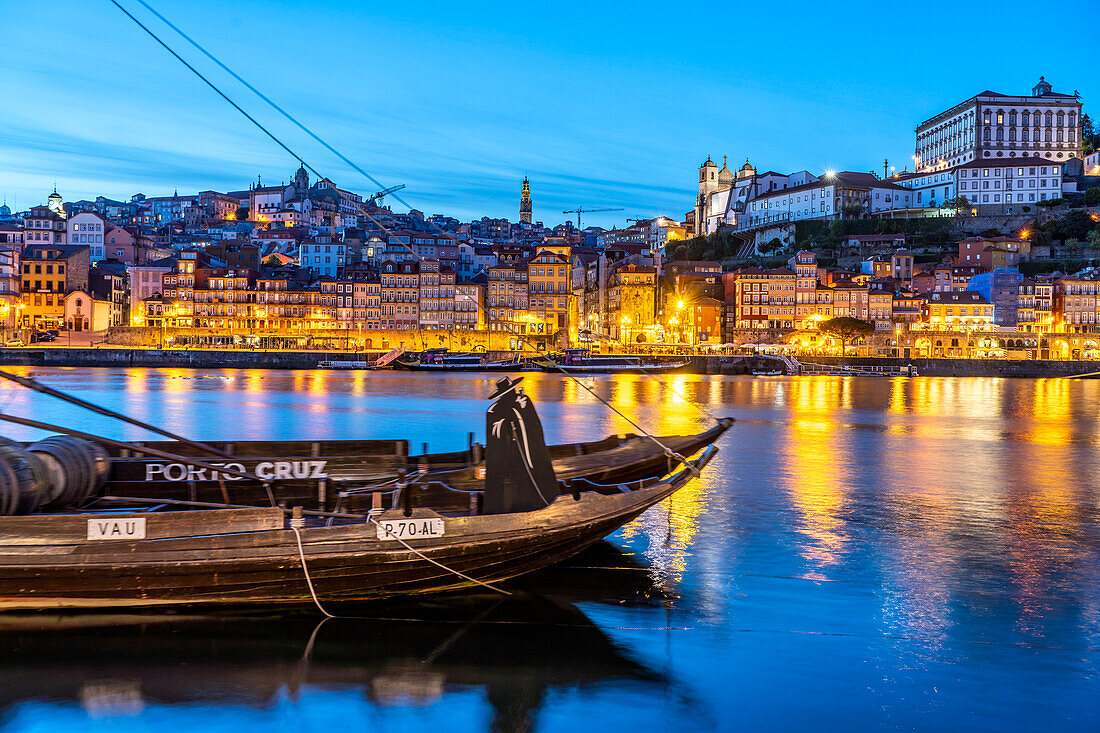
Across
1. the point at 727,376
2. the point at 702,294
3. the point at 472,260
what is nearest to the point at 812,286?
the point at 702,294

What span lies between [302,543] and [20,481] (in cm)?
270

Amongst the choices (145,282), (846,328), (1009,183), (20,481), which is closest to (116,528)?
(20,481)

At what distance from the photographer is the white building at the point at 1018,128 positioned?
106188 millimetres

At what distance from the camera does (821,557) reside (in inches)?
423

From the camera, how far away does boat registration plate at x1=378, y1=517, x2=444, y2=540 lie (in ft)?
24.3

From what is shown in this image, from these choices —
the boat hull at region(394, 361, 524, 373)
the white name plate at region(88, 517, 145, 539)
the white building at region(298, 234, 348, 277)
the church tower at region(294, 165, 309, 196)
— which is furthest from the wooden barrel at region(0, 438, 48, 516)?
the church tower at region(294, 165, 309, 196)

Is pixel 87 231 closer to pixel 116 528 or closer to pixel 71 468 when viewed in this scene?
pixel 71 468

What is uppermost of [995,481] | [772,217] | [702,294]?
[772,217]

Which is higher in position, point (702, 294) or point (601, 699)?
point (702, 294)

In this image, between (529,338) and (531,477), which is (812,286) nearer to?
(529,338)

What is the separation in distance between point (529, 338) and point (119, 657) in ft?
238

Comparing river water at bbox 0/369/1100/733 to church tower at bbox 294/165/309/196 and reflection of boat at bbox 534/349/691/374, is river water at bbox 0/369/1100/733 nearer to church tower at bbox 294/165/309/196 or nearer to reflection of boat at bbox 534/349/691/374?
reflection of boat at bbox 534/349/691/374

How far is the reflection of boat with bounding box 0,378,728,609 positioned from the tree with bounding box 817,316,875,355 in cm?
7517

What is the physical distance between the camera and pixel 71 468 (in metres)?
8.35
